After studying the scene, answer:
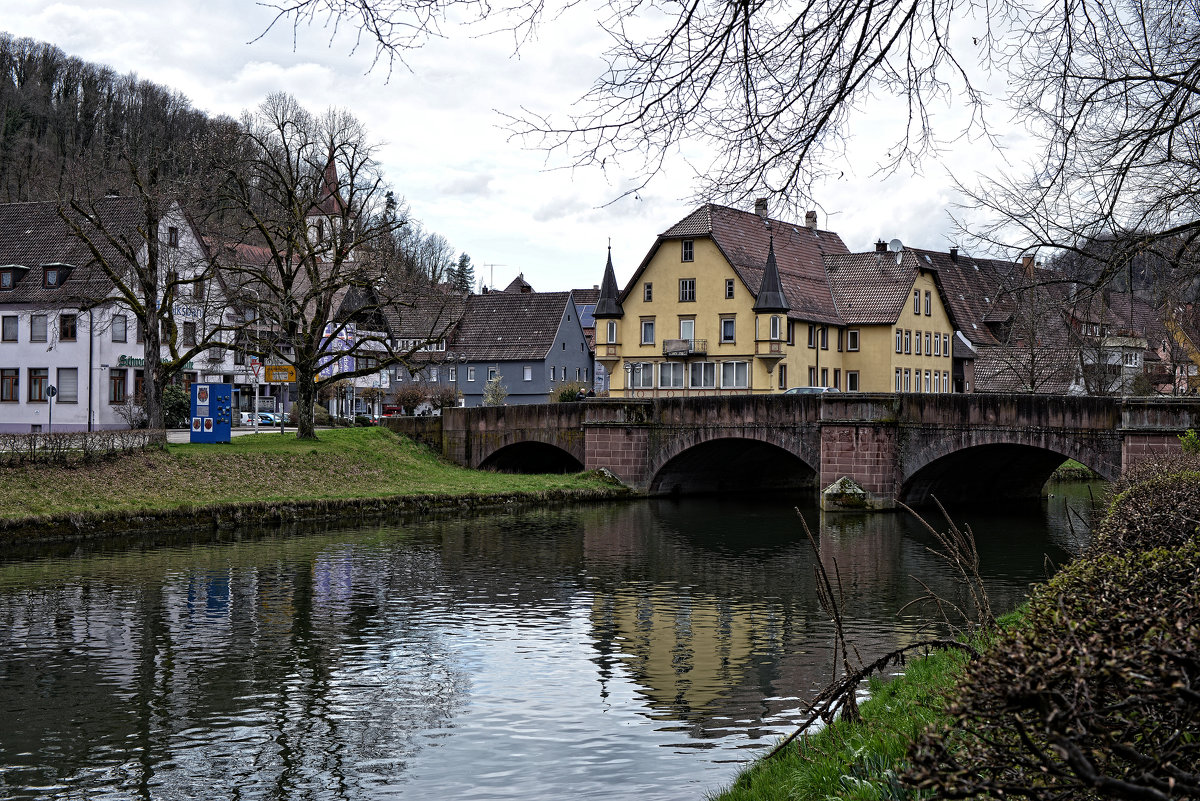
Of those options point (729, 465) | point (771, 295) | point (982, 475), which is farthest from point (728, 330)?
point (982, 475)

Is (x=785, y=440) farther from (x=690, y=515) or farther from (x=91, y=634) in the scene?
(x=91, y=634)

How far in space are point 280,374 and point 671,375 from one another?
23073 mm

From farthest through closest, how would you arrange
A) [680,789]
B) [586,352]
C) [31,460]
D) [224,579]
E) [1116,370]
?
[586,352] → [1116,370] → [31,460] → [224,579] → [680,789]

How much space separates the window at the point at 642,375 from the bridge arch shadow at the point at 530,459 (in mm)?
9695

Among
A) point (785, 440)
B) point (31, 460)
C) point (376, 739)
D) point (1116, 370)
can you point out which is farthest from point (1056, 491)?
point (376, 739)

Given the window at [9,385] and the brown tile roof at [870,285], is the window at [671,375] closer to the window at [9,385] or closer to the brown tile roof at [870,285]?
the brown tile roof at [870,285]

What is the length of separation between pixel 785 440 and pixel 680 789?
27.6m

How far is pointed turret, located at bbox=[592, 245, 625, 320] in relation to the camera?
56.5 metres

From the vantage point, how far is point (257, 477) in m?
31.6

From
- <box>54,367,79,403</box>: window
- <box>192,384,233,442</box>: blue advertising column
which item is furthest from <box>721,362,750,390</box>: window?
<box>54,367,79,403</box>: window

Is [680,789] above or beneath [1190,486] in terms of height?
beneath

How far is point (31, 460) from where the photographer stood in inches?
1017

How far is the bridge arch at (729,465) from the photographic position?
1485 inches

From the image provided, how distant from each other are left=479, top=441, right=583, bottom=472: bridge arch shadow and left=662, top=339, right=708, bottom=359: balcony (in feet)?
31.3
